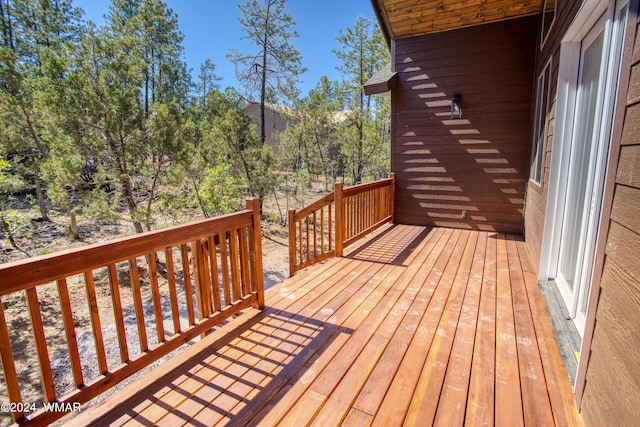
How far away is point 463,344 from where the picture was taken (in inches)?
81.1

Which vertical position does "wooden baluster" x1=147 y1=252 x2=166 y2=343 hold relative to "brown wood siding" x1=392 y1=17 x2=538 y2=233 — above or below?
below

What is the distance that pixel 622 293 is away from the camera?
1.14 m

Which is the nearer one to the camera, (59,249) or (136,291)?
(136,291)

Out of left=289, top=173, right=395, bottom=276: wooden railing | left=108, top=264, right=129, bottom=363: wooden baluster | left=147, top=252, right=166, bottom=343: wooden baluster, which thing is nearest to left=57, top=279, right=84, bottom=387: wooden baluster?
left=108, top=264, right=129, bottom=363: wooden baluster

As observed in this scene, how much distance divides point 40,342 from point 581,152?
10.9ft

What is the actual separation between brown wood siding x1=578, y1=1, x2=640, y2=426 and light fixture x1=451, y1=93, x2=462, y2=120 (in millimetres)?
3891

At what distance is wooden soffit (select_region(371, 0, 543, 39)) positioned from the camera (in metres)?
4.15

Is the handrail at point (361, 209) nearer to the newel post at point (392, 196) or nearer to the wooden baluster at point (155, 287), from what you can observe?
the newel post at point (392, 196)

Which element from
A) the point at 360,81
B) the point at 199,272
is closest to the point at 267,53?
the point at 360,81

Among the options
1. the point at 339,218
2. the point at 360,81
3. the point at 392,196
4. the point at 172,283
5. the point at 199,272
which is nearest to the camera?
→ the point at 172,283

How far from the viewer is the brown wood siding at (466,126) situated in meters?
4.59

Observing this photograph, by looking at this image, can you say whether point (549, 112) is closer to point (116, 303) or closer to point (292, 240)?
point (292, 240)

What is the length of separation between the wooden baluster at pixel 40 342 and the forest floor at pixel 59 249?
10.5 ft

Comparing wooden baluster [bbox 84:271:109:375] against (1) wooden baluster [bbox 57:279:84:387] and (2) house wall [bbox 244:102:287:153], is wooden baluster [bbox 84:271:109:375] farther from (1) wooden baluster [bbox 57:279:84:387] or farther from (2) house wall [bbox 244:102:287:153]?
(2) house wall [bbox 244:102:287:153]
